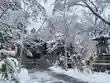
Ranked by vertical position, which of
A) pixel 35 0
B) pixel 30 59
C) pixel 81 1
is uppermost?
pixel 35 0

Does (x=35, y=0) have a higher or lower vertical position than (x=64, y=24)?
higher

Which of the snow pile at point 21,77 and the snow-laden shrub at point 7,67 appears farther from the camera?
the snow pile at point 21,77

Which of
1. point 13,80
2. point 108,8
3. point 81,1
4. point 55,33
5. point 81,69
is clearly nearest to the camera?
point 81,1

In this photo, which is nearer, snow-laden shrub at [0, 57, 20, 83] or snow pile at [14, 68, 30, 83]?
snow-laden shrub at [0, 57, 20, 83]

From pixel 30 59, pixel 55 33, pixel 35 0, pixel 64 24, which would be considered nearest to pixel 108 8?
pixel 64 24

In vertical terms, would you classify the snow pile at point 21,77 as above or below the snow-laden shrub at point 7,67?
below

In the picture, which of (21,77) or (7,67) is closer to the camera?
(7,67)

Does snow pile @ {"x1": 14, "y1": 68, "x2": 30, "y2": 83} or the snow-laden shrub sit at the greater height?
the snow-laden shrub

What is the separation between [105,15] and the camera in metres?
8.55

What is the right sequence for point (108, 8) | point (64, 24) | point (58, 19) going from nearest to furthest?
point (108, 8), point (64, 24), point (58, 19)

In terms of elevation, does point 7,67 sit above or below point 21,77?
above

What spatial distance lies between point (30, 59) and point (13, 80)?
1471 centimetres

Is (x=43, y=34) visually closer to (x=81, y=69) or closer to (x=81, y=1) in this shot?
(x=81, y=69)

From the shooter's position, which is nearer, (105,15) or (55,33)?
(105,15)
